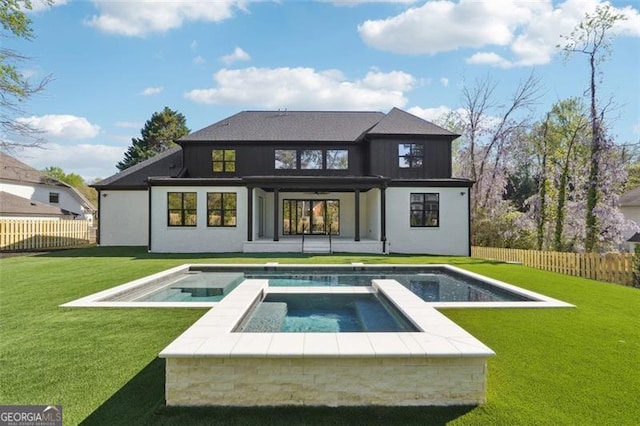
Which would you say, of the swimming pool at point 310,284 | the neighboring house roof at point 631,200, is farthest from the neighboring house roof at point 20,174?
the neighboring house roof at point 631,200

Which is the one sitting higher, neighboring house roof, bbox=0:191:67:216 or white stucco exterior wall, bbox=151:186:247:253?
neighboring house roof, bbox=0:191:67:216

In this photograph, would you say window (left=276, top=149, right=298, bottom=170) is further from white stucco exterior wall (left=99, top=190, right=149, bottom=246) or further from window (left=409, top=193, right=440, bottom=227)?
white stucco exterior wall (left=99, top=190, right=149, bottom=246)

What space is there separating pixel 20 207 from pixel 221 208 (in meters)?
19.8

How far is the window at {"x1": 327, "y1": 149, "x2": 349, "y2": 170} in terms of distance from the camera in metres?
19.5

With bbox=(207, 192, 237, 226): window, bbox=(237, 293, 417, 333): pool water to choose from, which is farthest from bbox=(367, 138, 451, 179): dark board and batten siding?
bbox=(237, 293, 417, 333): pool water

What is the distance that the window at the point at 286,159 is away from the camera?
19.3 meters

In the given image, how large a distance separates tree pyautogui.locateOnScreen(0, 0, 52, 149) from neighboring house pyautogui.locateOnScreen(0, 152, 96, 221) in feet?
44.1

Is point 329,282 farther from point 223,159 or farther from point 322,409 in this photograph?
point 223,159

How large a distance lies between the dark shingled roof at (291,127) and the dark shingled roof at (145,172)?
2.33 metres

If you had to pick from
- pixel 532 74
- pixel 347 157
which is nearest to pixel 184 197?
pixel 347 157

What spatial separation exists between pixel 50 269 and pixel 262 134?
1195cm

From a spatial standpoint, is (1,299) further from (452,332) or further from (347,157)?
(347,157)

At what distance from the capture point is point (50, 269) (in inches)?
424

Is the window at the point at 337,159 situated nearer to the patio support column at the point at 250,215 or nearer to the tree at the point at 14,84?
the patio support column at the point at 250,215
